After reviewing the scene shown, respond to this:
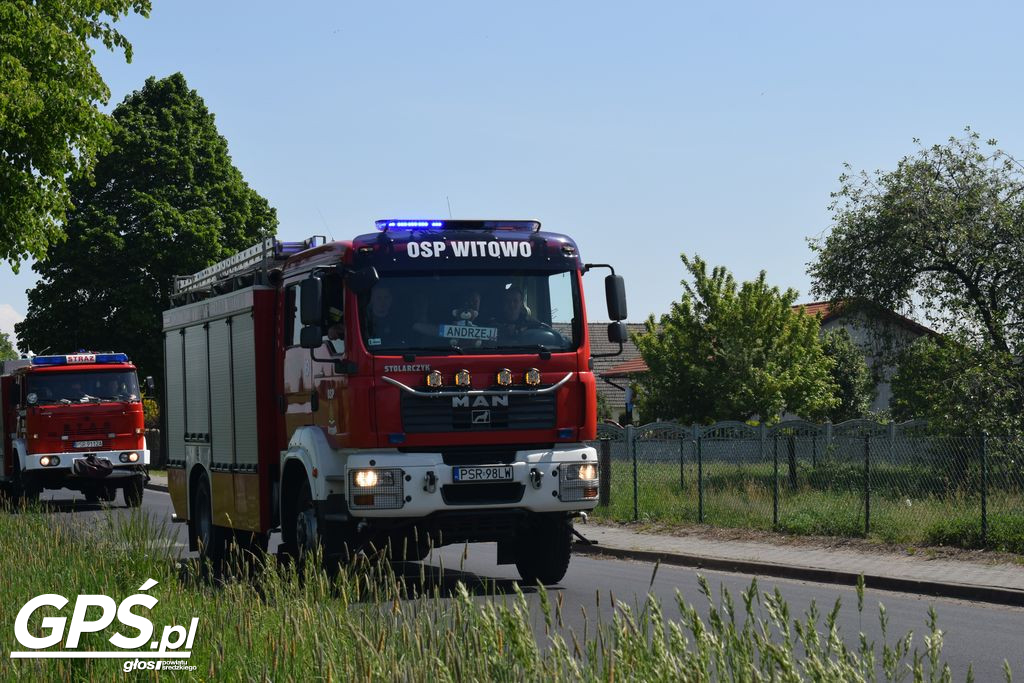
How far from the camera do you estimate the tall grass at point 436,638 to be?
140 inches

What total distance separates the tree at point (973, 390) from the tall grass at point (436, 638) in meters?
14.7

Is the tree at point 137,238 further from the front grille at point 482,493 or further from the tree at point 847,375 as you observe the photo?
the front grille at point 482,493

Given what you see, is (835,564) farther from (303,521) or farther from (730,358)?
(730,358)

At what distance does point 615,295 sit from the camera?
510 inches

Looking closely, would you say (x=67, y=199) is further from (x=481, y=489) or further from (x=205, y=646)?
(x=205, y=646)

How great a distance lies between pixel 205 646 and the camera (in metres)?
6.08

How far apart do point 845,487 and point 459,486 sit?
9.68 meters

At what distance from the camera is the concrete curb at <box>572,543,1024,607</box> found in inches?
492

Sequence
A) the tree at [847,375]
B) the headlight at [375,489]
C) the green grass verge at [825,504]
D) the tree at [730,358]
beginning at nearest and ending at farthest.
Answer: the headlight at [375,489] → the green grass verge at [825,504] → the tree at [730,358] → the tree at [847,375]

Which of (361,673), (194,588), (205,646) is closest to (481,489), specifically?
(194,588)

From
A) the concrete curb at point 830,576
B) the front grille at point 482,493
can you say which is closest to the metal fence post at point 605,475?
the concrete curb at point 830,576

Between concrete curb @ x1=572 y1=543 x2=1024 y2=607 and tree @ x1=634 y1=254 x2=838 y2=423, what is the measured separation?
86.2 feet

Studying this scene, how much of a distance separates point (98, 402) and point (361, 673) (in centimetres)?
2471
